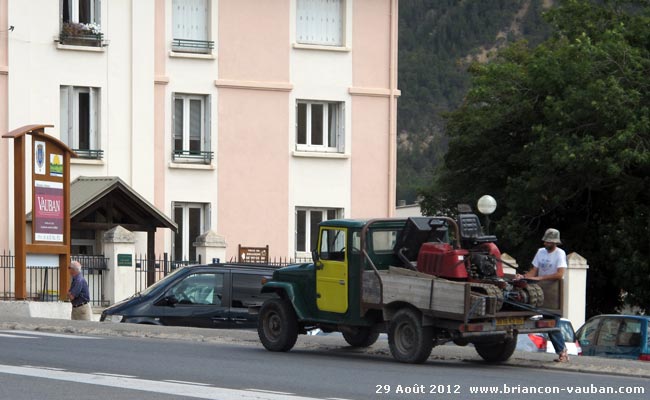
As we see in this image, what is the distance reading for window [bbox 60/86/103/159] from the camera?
37844mm

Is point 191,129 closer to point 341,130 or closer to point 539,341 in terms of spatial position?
point 341,130

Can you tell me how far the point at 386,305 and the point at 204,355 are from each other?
92.5 inches

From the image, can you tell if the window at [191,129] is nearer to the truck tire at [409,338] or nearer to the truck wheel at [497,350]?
the truck wheel at [497,350]

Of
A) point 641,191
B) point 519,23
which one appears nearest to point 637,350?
point 641,191

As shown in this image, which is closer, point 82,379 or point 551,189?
point 82,379

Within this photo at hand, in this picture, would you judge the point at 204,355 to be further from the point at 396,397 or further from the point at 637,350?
the point at 637,350

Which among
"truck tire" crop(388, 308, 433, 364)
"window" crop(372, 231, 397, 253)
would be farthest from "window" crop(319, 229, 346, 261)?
"truck tire" crop(388, 308, 433, 364)

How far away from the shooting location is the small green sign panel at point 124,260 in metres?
33.9

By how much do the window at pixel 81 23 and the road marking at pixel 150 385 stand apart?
890 inches

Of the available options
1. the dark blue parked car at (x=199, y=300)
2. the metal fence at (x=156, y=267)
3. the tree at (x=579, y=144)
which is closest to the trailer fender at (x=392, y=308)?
the dark blue parked car at (x=199, y=300)

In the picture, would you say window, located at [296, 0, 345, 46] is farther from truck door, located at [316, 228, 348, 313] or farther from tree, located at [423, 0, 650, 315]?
→ truck door, located at [316, 228, 348, 313]

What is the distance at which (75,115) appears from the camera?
124ft

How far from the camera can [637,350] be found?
25.9m

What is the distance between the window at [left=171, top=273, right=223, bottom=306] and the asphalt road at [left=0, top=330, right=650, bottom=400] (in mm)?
4253
